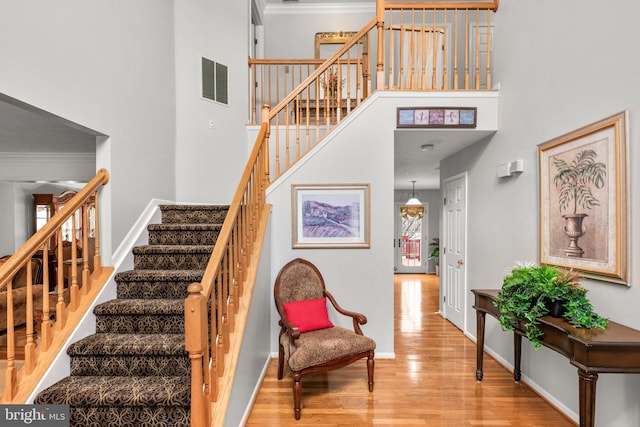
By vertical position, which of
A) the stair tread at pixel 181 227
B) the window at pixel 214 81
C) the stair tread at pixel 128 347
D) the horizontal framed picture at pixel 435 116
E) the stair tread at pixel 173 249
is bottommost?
the stair tread at pixel 128 347

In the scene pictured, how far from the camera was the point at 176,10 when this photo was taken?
405 cm

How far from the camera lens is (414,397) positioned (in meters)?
2.66

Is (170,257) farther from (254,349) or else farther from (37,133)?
(37,133)

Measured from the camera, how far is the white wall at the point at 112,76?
75.0 inches

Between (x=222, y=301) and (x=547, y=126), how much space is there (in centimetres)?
290

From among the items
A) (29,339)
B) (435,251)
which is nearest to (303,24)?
(29,339)

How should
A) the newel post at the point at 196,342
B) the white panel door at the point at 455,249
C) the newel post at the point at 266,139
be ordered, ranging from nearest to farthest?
the newel post at the point at 196,342, the newel post at the point at 266,139, the white panel door at the point at 455,249

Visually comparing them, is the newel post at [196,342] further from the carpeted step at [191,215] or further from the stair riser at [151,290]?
the carpeted step at [191,215]

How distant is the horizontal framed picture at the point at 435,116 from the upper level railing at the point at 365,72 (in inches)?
10.0

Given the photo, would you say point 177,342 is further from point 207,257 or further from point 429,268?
point 429,268

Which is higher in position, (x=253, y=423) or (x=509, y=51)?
(x=509, y=51)

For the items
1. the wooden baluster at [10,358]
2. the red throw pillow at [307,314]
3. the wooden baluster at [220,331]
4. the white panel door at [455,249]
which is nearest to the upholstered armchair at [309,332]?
the red throw pillow at [307,314]

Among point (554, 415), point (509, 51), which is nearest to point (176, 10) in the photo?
point (509, 51)

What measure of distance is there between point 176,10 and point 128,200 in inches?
108
